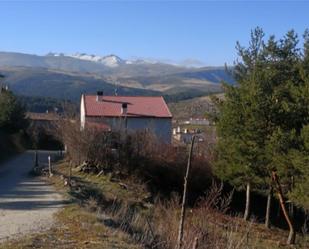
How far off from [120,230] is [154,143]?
80.5 ft

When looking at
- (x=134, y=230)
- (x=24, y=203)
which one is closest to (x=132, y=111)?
(x=24, y=203)

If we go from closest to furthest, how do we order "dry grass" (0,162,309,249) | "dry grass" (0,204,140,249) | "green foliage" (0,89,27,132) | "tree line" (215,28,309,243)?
"dry grass" (0,162,309,249) → "dry grass" (0,204,140,249) → "tree line" (215,28,309,243) → "green foliage" (0,89,27,132)

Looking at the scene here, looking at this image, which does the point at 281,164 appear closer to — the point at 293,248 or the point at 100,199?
the point at 293,248

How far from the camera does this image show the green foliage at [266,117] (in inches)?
1121

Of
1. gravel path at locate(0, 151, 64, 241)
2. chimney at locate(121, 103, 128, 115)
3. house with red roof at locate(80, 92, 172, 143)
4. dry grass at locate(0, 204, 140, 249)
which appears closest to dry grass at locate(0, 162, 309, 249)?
dry grass at locate(0, 204, 140, 249)

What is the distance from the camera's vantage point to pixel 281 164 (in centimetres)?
2844

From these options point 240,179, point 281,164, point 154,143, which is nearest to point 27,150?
point 154,143

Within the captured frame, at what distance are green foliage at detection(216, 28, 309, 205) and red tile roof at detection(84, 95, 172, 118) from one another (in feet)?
75.8

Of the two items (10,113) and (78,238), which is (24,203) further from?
(10,113)

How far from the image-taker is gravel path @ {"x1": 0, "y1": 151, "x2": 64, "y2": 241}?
55.9 ft

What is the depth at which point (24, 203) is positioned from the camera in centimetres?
2375

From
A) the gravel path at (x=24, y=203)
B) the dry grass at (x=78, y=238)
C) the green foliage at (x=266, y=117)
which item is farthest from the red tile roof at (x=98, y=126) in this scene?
the dry grass at (x=78, y=238)

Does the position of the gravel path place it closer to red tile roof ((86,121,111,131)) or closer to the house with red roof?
red tile roof ((86,121,111,131))

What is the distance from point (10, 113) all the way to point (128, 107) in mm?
11281
